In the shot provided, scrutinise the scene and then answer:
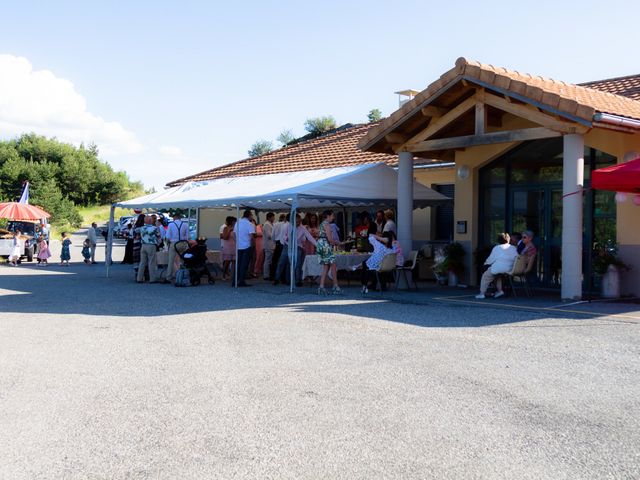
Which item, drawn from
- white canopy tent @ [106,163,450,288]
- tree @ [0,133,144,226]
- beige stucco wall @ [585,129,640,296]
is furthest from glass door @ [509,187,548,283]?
tree @ [0,133,144,226]

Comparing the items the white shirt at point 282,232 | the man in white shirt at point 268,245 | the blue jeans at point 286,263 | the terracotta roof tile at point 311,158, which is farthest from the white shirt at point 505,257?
the terracotta roof tile at point 311,158

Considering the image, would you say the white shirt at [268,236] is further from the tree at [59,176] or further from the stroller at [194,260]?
the tree at [59,176]

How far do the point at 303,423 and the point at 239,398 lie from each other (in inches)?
32.4

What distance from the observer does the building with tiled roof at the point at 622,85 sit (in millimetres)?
15000

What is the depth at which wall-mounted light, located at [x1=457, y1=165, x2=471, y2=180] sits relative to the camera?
15.1 metres

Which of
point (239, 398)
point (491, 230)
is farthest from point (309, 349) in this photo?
point (491, 230)

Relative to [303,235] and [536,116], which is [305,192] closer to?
[303,235]

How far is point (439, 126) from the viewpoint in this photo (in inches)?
531

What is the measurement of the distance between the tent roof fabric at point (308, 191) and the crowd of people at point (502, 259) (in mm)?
3413

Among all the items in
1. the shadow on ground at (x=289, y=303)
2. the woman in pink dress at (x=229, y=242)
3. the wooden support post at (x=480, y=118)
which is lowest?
the shadow on ground at (x=289, y=303)

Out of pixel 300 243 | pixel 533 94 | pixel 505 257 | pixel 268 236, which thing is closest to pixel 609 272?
pixel 505 257

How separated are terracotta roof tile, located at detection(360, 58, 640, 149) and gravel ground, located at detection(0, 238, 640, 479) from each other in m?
3.30

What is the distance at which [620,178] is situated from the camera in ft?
33.1

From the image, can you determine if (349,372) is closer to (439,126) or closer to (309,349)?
(309,349)
